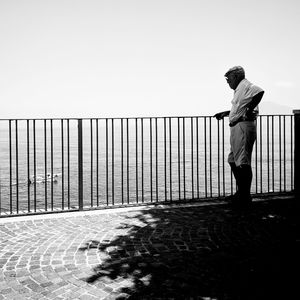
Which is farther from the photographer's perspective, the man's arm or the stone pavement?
the man's arm

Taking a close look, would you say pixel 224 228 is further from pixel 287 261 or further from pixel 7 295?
pixel 7 295

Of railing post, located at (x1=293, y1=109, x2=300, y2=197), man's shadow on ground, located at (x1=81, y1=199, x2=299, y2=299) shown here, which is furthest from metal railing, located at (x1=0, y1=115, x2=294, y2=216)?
man's shadow on ground, located at (x1=81, y1=199, x2=299, y2=299)

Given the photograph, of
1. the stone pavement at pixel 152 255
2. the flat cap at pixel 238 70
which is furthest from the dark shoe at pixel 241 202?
the flat cap at pixel 238 70

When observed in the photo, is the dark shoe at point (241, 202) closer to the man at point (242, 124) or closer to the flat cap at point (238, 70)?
the man at point (242, 124)

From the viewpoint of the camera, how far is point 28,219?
5.84 metres

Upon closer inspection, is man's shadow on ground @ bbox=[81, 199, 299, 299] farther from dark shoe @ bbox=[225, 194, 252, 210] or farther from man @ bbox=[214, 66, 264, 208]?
man @ bbox=[214, 66, 264, 208]

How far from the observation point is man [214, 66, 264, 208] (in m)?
6.12

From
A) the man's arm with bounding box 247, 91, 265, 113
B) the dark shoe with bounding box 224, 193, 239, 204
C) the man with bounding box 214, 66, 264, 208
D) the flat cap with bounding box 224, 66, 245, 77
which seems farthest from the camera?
the dark shoe with bounding box 224, 193, 239, 204

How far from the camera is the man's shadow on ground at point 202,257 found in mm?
3234

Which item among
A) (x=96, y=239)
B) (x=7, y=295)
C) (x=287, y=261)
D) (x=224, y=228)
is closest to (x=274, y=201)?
(x=224, y=228)

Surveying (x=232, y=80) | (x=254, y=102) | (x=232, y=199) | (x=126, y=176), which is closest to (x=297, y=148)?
(x=232, y=199)

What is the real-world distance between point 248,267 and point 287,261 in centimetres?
48

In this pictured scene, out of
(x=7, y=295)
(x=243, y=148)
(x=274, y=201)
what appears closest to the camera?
(x=7, y=295)

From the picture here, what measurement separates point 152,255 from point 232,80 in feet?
12.1
